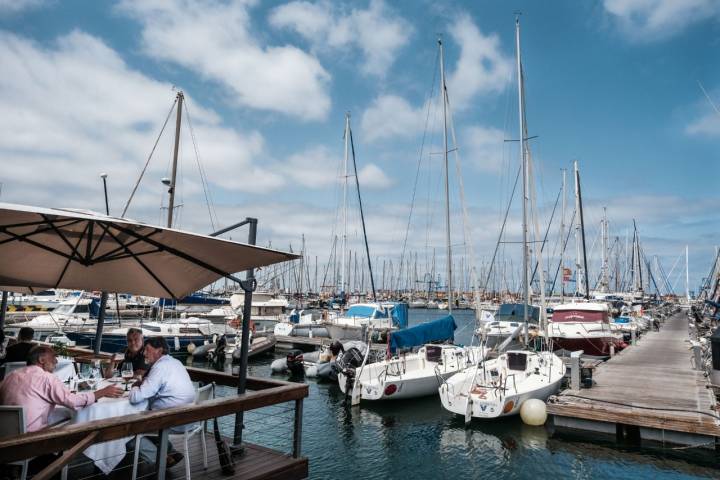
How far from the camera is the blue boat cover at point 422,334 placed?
18172mm

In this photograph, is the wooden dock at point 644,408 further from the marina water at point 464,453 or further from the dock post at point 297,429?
the dock post at point 297,429

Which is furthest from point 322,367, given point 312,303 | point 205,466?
point 312,303

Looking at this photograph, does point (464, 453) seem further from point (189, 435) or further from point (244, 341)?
point (189, 435)

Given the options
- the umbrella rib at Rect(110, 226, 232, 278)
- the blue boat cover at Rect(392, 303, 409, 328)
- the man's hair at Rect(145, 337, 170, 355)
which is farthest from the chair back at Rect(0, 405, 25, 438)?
the blue boat cover at Rect(392, 303, 409, 328)

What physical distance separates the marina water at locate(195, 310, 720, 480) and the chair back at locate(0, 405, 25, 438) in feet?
25.4

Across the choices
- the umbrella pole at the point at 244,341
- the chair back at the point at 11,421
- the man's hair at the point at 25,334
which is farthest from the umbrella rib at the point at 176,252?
the man's hair at the point at 25,334

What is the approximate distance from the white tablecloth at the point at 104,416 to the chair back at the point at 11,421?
0.58 m

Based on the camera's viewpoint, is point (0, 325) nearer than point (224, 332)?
Yes

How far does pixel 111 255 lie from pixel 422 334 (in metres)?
14.4

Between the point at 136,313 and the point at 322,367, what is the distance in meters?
38.4

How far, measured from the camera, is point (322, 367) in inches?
869

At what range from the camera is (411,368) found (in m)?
18.6

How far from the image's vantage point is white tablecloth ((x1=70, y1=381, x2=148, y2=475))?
4586 mm

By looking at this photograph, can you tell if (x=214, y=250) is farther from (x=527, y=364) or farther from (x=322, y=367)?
(x=322, y=367)
